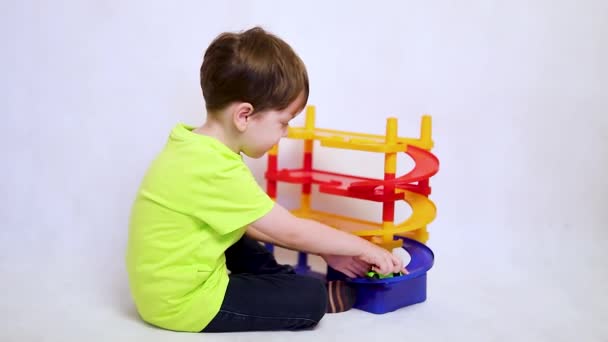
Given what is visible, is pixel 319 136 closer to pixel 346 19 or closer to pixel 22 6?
pixel 346 19

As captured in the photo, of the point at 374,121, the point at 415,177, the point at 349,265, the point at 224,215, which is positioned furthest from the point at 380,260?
the point at 374,121

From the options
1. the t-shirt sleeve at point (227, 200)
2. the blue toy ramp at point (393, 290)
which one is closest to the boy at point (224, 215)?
the t-shirt sleeve at point (227, 200)

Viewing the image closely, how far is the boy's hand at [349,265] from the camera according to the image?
1320 mm

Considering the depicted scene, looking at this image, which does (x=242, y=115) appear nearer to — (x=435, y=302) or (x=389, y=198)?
(x=389, y=198)

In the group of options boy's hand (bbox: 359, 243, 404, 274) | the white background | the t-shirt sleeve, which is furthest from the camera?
the white background

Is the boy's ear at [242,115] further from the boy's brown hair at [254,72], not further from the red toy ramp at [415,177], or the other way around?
the red toy ramp at [415,177]

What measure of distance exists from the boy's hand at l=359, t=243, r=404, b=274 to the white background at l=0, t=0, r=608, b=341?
0.34ft

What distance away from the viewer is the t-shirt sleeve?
114 centimetres

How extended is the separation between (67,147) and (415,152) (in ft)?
2.91

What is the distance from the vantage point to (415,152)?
148 centimetres

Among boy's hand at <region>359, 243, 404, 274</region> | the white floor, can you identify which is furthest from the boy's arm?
the white floor

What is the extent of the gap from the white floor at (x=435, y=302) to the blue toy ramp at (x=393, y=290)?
19mm

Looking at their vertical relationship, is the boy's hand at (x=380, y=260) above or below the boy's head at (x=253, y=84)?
below

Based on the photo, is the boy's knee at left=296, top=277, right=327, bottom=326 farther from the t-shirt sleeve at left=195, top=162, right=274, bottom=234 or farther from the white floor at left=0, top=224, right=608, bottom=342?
the t-shirt sleeve at left=195, top=162, right=274, bottom=234
